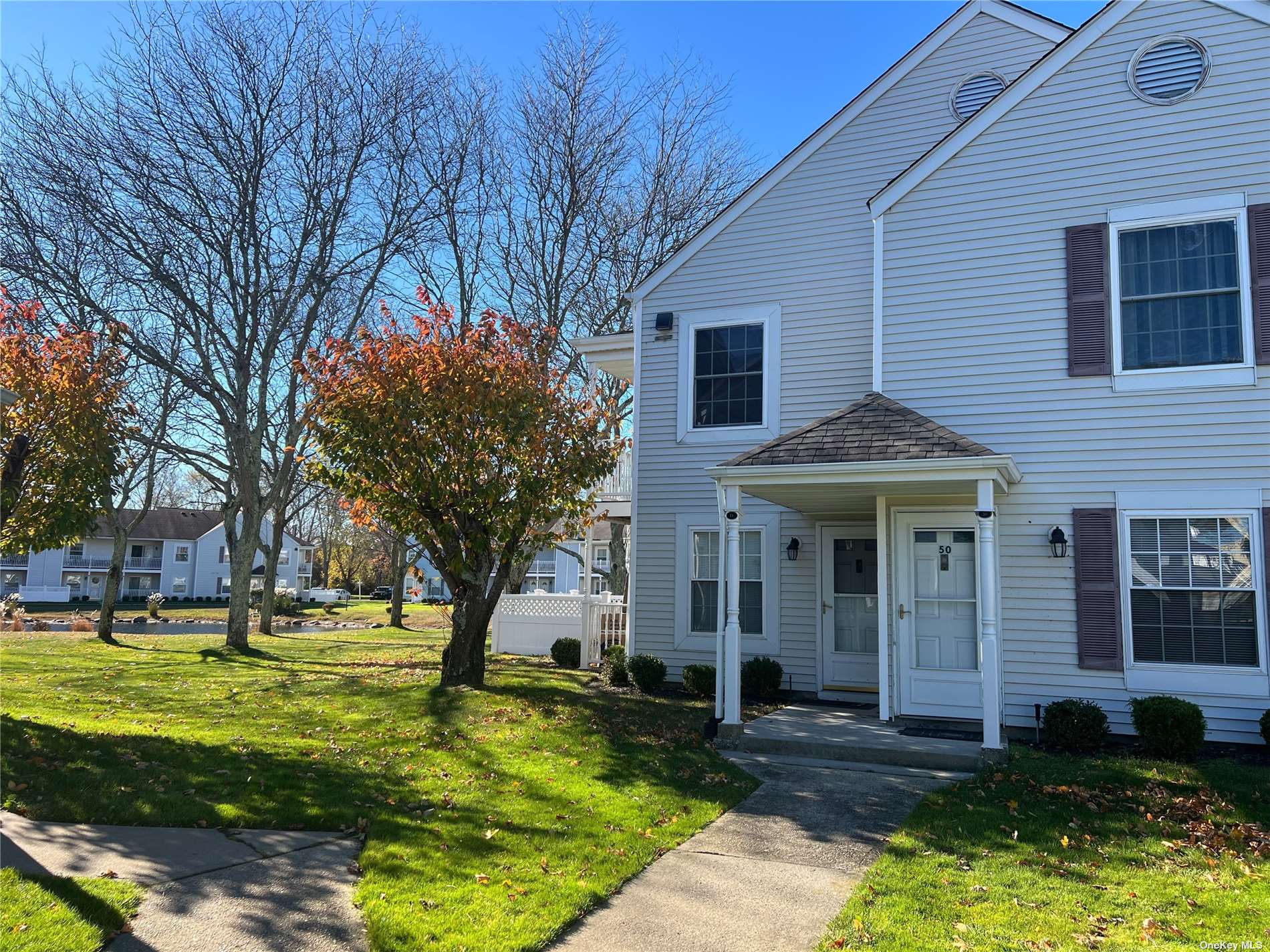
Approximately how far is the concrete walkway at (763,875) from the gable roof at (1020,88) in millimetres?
6903

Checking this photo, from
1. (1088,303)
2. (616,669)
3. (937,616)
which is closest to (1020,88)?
(1088,303)

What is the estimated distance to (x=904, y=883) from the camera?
4.80 metres

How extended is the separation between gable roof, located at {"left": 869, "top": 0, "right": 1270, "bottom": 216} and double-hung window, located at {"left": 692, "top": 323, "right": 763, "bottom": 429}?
8.04 feet

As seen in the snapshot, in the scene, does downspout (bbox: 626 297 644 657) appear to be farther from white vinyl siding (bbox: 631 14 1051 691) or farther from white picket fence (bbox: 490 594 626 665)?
white picket fence (bbox: 490 594 626 665)

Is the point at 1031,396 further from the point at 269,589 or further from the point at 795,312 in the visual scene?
the point at 269,589

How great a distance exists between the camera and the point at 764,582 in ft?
37.4

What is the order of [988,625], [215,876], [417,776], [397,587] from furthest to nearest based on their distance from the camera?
1. [397,587]
2. [988,625]
3. [417,776]
4. [215,876]

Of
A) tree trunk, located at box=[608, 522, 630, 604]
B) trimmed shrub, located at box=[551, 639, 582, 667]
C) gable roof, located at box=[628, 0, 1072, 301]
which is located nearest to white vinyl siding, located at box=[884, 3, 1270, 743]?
gable roof, located at box=[628, 0, 1072, 301]

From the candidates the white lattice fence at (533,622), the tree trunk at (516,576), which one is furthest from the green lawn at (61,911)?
the white lattice fence at (533,622)

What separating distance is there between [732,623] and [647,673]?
117 inches

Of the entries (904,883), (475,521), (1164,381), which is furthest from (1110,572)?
(475,521)

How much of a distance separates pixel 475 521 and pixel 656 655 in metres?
3.18

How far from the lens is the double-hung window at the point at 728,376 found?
11.7 metres

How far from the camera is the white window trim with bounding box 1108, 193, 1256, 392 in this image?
8586mm
